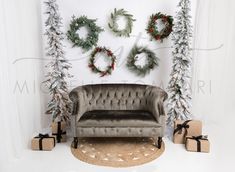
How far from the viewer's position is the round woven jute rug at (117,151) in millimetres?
3393

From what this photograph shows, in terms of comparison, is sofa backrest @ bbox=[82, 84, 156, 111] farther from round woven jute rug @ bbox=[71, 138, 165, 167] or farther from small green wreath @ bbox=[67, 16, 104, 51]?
small green wreath @ bbox=[67, 16, 104, 51]

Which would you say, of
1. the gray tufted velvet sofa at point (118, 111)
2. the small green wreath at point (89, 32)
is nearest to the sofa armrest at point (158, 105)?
the gray tufted velvet sofa at point (118, 111)

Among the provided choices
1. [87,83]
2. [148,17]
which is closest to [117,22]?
[148,17]

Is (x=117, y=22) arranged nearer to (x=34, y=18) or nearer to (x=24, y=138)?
(x=34, y=18)

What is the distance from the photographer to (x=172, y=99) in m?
4.28

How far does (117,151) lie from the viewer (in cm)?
367

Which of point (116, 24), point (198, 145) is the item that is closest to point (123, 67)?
point (116, 24)

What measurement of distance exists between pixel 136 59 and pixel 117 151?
1.76 m

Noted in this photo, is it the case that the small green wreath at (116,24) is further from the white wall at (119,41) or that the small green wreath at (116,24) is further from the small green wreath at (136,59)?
the small green wreath at (136,59)

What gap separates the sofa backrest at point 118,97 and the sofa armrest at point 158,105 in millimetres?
173

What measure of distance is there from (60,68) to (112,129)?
138 centimetres

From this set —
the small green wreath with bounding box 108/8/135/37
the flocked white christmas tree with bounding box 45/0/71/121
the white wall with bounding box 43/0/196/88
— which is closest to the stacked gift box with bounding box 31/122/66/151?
the flocked white christmas tree with bounding box 45/0/71/121

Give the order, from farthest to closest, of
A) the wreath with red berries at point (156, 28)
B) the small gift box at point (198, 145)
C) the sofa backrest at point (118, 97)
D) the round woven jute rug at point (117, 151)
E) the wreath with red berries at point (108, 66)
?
the wreath with red berries at point (108, 66) < the wreath with red berries at point (156, 28) < the sofa backrest at point (118, 97) < the small gift box at point (198, 145) < the round woven jute rug at point (117, 151)

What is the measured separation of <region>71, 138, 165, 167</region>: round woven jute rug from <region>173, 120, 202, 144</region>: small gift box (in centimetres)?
29
